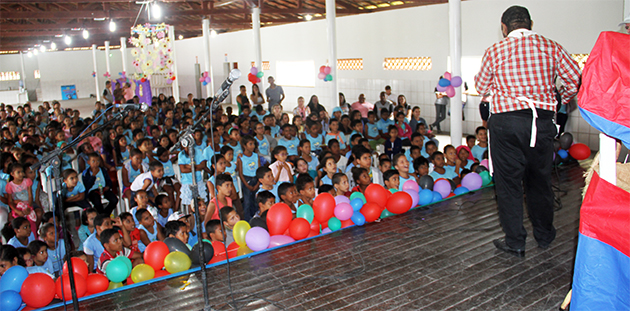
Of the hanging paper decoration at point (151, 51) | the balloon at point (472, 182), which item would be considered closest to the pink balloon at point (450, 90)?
the balloon at point (472, 182)

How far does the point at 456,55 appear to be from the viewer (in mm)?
6633

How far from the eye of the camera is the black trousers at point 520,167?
8.50ft

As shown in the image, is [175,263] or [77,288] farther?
[175,263]

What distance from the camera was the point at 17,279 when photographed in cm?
274

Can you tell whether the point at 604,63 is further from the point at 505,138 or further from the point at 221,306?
the point at 221,306

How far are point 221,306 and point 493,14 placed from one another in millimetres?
8039

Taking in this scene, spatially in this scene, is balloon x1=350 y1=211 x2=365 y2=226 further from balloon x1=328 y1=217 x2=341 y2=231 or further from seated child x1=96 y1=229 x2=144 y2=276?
seated child x1=96 y1=229 x2=144 y2=276

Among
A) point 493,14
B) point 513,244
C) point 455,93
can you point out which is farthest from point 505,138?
point 493,14

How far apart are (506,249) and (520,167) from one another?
574 mm

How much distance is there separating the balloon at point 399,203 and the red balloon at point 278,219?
859 millimetres

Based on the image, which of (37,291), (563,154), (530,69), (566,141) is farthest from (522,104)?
(566,141)

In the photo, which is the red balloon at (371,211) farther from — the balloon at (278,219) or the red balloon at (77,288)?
the red balloon at (77,288)

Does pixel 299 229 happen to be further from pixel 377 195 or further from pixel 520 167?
pixel 520 167

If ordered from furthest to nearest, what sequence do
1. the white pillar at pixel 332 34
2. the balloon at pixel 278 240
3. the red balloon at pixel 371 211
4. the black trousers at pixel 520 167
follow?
the white pillar at pixel 332 34
the red balloon at pixel 371 211
the balloon at pixel 278 240
the black trousers at pixel 520 167
